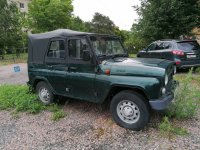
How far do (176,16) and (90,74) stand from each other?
10.9m

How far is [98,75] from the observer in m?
4.25

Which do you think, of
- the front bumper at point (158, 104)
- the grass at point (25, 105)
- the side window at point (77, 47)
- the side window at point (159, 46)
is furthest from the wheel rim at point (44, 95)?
the side window at point (159, 46)

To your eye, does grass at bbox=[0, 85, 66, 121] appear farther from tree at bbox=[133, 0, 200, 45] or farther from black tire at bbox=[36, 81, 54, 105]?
tree at bbox=[133, 0, 200, 45]

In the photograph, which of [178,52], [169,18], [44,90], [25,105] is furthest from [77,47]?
[169,18]

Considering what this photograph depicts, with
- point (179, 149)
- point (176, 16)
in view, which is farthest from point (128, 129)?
point (176, 16)

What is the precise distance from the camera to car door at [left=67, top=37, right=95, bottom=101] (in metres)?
4.36

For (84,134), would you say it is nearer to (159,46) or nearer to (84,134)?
A: (84,134)

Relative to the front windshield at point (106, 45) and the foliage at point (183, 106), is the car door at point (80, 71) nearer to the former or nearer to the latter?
the front windshield at point (106, 45)

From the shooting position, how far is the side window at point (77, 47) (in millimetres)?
4420

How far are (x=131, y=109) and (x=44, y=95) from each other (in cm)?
269

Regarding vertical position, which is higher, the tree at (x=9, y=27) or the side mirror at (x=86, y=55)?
the tree at (x=9, y=27)

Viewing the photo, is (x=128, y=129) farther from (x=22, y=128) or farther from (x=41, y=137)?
(x=22, y=128)

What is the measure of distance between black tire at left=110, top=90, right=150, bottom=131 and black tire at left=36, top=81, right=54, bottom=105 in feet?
6.78

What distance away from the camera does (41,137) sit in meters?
3.97
